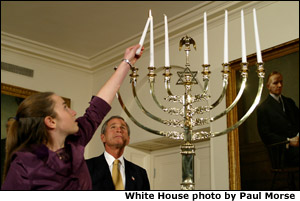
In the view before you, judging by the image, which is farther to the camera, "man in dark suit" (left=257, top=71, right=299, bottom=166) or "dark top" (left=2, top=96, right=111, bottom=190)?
"man in dark suit" (left=257, top=71, right=299, bottom=166)

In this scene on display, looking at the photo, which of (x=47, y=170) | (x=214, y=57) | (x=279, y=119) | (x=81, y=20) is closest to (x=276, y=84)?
(x=279, y=119)

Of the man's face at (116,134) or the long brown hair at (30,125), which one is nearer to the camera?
the long brown hair at (30,125)

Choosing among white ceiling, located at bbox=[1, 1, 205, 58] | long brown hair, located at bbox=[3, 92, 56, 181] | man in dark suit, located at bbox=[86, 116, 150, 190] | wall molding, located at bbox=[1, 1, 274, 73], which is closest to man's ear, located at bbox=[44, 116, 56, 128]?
long brown hair, located at bbox=[3, 92, 56, 181]

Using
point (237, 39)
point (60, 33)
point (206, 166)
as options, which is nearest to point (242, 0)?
point (237, 39)

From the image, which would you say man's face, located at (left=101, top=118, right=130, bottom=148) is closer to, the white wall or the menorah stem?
the menorah stem

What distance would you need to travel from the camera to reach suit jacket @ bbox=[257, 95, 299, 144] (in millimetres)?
4246

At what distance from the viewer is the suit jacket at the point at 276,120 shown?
4.25m

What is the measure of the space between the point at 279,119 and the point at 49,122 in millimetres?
3542

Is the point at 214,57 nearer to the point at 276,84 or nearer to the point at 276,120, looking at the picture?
the point at 276,84

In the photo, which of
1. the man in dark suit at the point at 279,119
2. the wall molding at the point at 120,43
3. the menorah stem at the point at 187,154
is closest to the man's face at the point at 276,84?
the man in dark suit at the point at 279,119

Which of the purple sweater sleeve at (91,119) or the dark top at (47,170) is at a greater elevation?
the purple sweater sleeve at (91,119)

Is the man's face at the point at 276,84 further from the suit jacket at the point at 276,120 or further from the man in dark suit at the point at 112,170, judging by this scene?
the man in dark suit at the point at 112,170

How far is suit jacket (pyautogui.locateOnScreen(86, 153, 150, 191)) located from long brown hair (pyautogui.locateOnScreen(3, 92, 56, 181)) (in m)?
0.29

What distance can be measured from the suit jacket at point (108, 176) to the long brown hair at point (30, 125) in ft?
0.96
